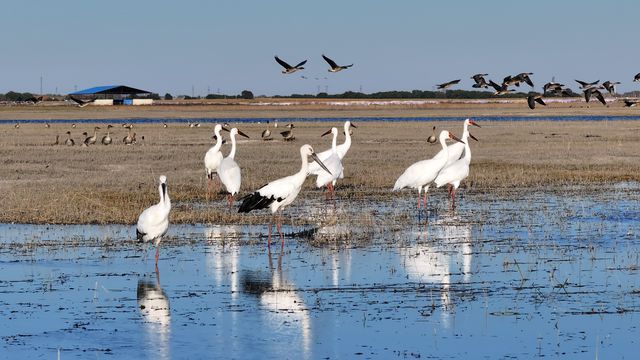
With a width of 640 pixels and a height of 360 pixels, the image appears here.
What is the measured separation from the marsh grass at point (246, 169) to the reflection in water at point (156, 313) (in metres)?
5.35

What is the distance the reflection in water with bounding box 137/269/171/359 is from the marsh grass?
5.35m

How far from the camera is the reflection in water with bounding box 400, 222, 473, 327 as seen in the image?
1149 centimetres

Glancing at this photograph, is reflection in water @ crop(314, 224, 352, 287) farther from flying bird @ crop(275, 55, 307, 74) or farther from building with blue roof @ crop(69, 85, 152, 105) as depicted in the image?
building with blue roof @ crop(69, 85, 152, 105)

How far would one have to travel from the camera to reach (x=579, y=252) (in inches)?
529

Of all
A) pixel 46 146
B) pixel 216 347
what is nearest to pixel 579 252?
pixel 216 347

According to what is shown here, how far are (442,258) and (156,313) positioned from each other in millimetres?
4179

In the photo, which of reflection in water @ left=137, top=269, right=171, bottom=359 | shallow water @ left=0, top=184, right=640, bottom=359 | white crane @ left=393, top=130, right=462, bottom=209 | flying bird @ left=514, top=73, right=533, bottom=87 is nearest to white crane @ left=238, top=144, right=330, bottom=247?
shallow water @ left=0, top=184, right=640, bottom=359

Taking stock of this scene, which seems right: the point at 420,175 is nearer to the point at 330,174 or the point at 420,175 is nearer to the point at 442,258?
the point at 330,174

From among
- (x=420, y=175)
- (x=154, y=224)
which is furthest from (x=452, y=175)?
(x=154, y=224)

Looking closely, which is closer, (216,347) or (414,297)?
(216,347)

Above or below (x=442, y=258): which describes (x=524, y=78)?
above

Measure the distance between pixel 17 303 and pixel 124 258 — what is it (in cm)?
289

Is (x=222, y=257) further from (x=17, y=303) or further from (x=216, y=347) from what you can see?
(x=216, y=347)

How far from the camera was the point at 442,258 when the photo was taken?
13.1 metres
